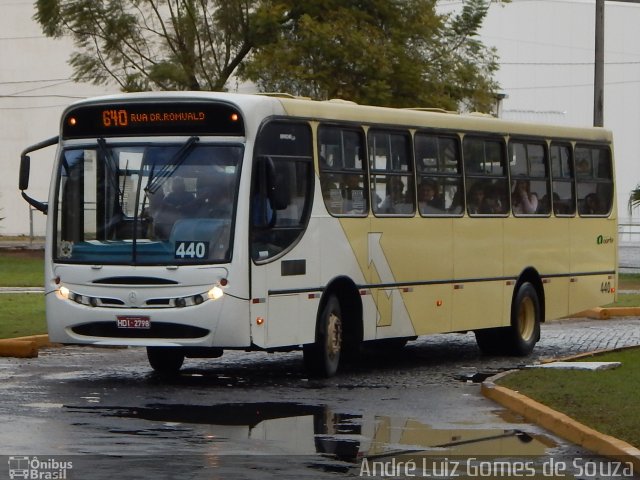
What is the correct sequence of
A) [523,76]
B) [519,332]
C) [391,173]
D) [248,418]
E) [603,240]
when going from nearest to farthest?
[248,418] → [391,173] → [519,332] → [603,240] → [523,76]

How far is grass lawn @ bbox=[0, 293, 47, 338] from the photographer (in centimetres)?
2097

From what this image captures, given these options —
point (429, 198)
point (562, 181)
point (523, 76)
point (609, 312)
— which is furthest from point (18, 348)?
point (523, 76)

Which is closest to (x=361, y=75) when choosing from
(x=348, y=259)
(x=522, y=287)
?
(x=522, y=287)

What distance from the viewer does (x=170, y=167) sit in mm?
15852

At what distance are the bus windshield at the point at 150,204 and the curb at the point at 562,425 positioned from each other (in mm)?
2917

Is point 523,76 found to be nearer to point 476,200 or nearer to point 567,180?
point 567,180

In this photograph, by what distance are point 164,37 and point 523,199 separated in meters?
23.2

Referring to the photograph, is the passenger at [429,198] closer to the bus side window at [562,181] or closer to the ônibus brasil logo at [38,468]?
the bus side window at [562,181]

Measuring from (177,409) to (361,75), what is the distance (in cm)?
2631

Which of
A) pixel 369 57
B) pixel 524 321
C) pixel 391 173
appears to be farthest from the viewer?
pixel 369 57

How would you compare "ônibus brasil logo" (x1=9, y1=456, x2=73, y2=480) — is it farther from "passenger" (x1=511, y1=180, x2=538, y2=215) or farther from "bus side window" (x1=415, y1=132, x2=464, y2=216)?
"passenger" (x1=511, y1=180, x2=538, y2=215)

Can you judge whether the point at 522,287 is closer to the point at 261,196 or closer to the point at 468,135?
the point at 468,135

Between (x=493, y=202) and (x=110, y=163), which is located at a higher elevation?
(x=110, y=163)

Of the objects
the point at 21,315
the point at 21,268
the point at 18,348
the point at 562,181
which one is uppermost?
the point at 562,181
